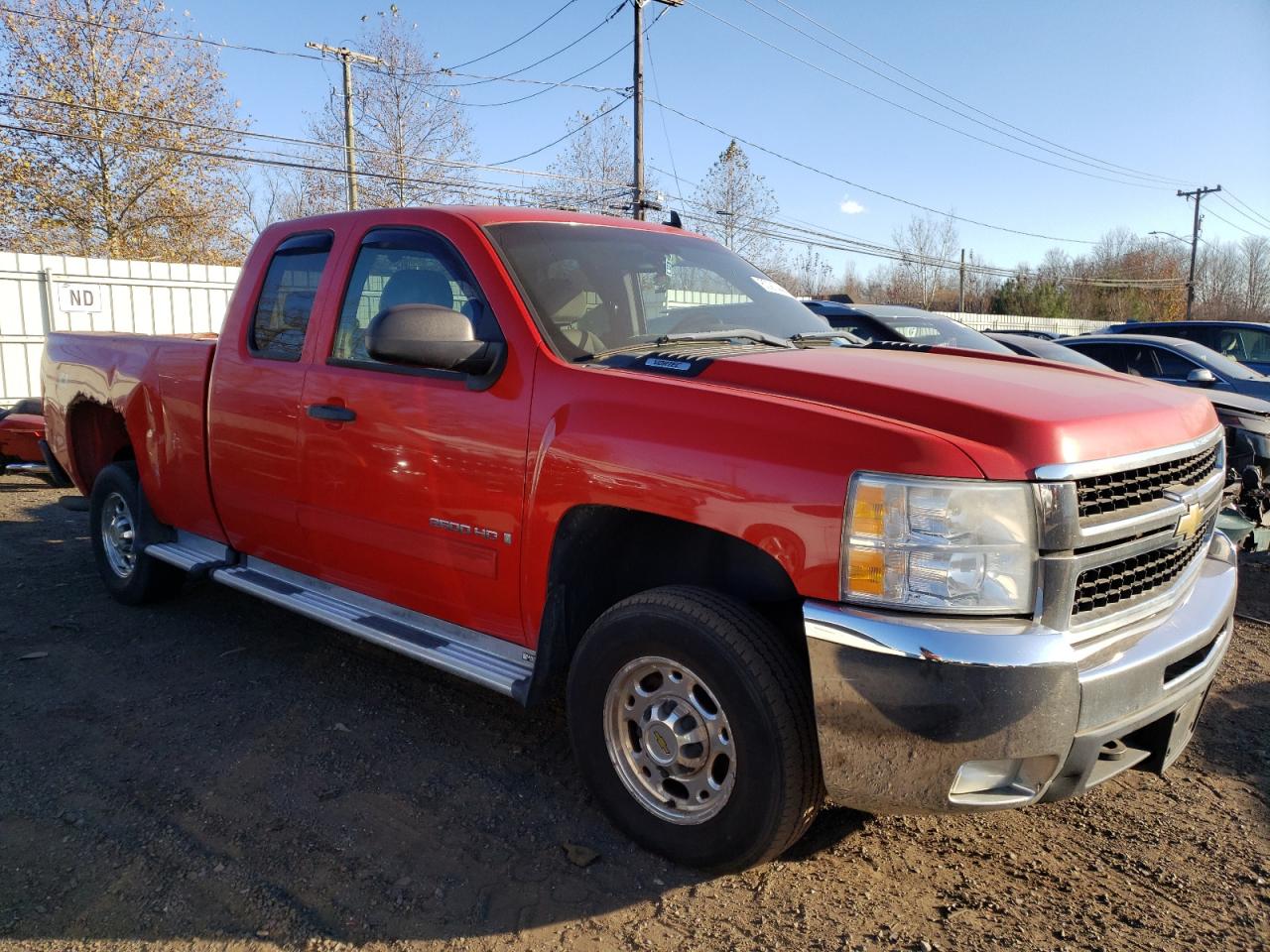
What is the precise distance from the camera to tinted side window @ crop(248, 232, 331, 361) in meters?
4.09

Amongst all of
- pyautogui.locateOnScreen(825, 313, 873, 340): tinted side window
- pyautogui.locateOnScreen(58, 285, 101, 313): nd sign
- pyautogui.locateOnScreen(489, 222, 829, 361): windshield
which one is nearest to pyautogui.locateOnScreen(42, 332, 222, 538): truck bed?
pyautogui.locateOnScreen(489, 222, 829, 361): windshield

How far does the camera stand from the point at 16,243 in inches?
1047

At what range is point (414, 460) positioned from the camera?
3.41m

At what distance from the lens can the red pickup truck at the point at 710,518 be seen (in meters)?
2.28

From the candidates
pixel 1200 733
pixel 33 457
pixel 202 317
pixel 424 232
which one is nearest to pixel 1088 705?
pixel 1200 733

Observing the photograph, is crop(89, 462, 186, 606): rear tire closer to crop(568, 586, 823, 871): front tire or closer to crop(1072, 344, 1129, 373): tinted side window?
crop(568, 586, 823, 871): front tire

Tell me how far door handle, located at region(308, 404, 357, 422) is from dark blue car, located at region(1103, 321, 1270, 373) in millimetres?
12025

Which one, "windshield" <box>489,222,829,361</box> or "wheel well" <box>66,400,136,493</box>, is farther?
"wheel well" <box>66,400,136,493</box>

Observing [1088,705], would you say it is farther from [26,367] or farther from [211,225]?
[211,225]

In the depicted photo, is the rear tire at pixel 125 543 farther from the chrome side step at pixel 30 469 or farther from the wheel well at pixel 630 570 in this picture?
the chrome side step at pixel 30 469

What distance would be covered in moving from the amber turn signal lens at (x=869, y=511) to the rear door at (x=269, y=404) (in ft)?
8.46

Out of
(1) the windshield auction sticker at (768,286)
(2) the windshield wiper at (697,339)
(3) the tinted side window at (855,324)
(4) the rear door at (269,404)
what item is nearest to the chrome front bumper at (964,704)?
(2) the windshield wiper at (697,339)

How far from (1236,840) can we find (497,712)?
2802mm

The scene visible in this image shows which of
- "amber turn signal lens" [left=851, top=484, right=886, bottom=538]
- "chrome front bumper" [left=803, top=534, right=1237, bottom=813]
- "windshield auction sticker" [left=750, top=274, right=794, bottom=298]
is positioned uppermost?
"windshield auction sticker" [left=750, top=274, right=794, bottom=298]
